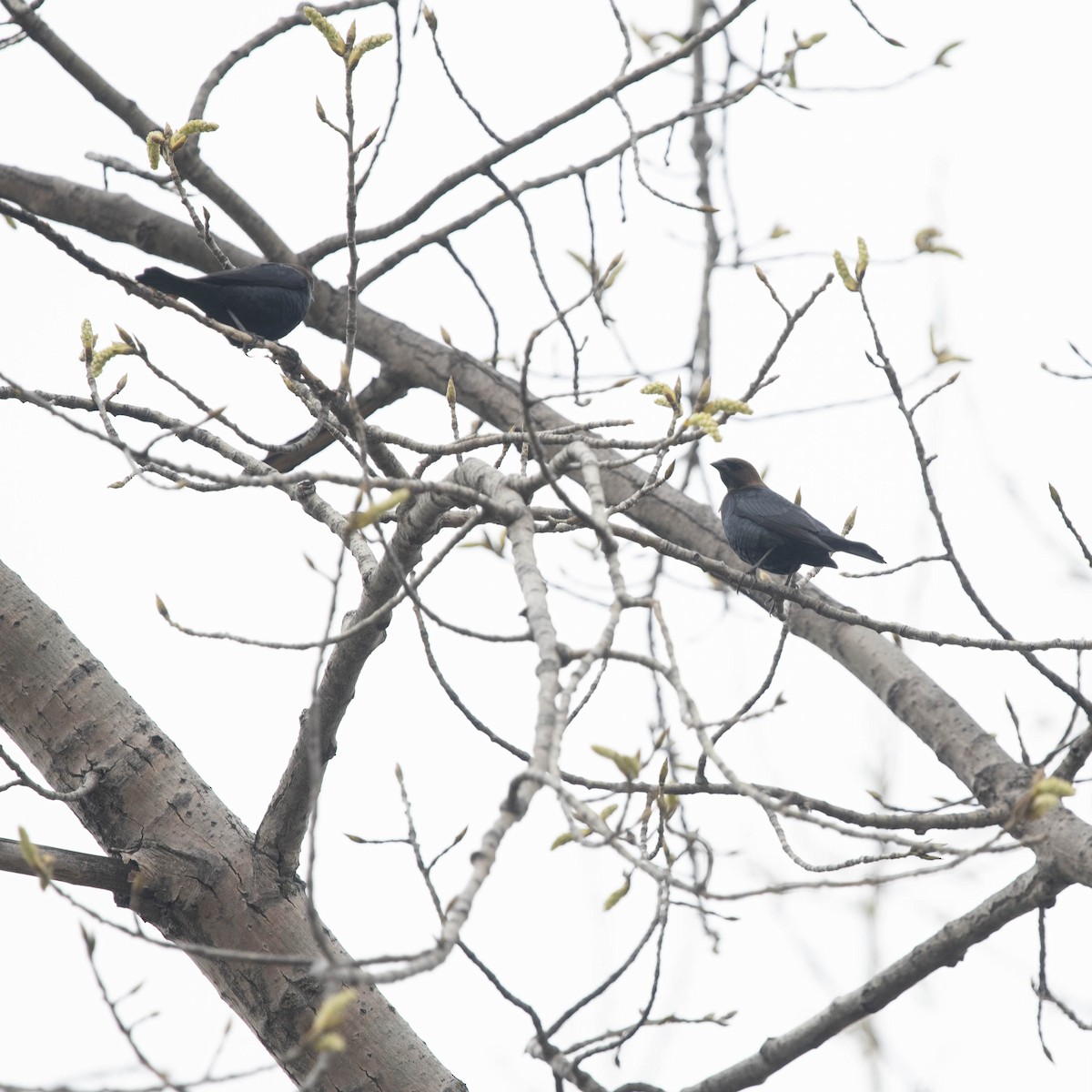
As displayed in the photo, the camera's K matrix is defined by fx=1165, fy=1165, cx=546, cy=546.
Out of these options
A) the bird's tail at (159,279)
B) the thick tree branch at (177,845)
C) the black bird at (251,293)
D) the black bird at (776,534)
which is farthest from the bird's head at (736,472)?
the thick tree branch at (177,845)

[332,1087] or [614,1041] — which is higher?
[614,1041]

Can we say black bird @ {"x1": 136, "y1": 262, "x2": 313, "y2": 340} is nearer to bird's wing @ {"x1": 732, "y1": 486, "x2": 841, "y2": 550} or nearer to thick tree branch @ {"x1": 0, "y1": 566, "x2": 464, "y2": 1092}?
thick tree branch @ {"x1": 0, "y1": 566, "x2": 464, "y2": 1092}

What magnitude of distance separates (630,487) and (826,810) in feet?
6.48

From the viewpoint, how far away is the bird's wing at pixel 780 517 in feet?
16.7

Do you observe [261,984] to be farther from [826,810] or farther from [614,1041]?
[826,810]

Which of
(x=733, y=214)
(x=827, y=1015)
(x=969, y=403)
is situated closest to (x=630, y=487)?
(x=969, y=403)

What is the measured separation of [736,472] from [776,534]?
1.07m

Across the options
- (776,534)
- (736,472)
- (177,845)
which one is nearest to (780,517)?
(776,534)

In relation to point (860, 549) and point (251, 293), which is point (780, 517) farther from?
point (251, 293)

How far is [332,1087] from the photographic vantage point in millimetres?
2842

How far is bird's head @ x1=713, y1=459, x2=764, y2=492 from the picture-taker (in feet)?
20.5

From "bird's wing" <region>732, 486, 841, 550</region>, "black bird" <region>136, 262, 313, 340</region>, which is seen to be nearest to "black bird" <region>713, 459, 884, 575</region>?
"bird's wing" <region>732, 486, 841, 550</region>

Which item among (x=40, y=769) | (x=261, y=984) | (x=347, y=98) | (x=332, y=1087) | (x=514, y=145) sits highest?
(x=514, y=145)

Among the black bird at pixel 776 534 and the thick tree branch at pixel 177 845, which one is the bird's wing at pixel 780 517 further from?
the thick tree branch at pixel 177 845
